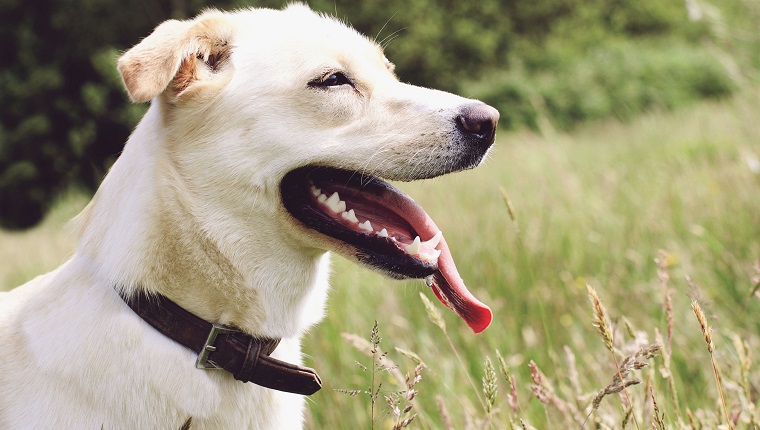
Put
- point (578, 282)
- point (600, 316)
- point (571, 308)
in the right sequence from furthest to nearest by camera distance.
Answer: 1. point (578, 282)
2. point (571, 308)
3. point (600, 316)

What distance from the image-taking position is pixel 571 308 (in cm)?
377

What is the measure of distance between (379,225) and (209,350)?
2.21ft

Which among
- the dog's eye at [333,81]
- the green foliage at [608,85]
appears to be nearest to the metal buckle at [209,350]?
the dog's eye at [333,81]

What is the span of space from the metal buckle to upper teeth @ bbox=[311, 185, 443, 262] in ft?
1.69

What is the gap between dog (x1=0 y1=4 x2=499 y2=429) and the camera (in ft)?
6.54

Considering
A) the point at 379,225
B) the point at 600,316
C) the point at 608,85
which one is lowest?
the point at 608,85

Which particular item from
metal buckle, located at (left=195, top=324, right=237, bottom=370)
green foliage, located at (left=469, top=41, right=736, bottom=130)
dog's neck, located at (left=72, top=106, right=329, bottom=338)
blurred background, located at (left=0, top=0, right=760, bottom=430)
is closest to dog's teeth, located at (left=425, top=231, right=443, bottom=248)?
blurred background, located at (left=0, top=0, right=760, bottom=430)

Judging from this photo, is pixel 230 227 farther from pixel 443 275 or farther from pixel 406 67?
pixel 406 67

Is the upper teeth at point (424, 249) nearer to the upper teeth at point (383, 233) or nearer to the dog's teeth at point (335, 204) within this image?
the upper teeth at point (383, 233)

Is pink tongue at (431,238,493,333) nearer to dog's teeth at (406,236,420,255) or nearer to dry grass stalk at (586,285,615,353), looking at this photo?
dog's teeth at (406,236,420,255)

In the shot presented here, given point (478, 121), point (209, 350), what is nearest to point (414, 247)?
point (478, 121)

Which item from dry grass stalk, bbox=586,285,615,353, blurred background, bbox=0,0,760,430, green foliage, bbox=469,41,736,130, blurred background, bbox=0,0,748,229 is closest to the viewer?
dry grass stalk, bbox=586,285,615,353

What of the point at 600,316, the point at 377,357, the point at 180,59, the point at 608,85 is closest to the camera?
the point at 600,316

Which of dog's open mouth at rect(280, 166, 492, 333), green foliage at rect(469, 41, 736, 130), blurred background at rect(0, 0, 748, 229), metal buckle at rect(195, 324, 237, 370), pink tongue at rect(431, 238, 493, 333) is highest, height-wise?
dog's open mouth at rect(280, 166, 492, 333)
